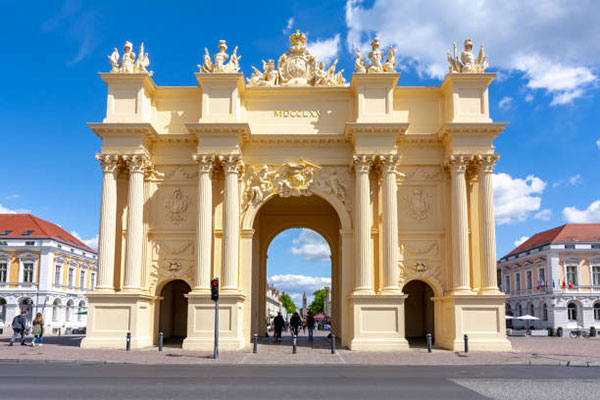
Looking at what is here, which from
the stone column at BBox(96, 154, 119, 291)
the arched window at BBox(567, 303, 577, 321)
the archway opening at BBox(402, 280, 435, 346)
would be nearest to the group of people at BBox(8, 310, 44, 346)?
the stone column at BBox(96, 154, 119, 291)

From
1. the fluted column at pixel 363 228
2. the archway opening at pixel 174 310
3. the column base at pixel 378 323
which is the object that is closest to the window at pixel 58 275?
the archway opening at pixel 174 310

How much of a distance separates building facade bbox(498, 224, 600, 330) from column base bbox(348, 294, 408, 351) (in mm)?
42319

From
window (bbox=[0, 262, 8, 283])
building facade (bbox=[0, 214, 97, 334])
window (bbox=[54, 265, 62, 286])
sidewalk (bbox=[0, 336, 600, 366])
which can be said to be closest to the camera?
sidewalk (bbox=[0, 336, 600, 366])

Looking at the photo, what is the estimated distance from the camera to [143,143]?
27844mm

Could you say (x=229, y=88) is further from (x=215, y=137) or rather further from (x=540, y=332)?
(x=540, y=332)

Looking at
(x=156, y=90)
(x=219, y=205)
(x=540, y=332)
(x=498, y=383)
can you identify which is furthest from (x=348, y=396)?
(x=540, y=332)

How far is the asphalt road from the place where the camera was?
11609 millimetres

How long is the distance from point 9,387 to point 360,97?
19.9m

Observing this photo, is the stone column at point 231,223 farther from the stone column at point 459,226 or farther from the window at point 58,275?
the window at point 58,275

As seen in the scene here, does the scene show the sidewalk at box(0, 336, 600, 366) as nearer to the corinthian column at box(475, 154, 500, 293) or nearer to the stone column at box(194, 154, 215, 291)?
the stone column at box(194, 154, 215, 291)

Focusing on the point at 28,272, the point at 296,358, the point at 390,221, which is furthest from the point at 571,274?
the point at 28,272

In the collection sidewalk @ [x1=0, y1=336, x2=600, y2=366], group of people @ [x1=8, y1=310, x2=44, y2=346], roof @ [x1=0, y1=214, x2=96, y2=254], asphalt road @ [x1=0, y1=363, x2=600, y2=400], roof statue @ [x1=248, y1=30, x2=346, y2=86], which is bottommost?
sidewalk @ [x1=0, y1=336, x2=600, y2=366]

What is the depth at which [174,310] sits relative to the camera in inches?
1298

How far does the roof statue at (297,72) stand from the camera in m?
29.6
